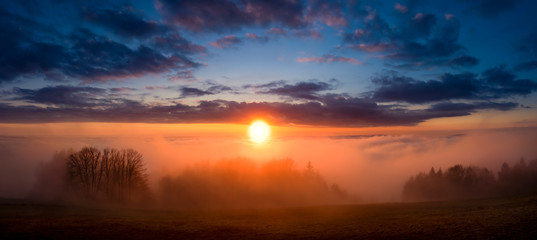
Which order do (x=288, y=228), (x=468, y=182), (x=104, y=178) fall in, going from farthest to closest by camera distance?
(x=468, y=182)
(x=104, y=178)
(x=288, y=228)

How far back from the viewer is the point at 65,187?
3403 inches

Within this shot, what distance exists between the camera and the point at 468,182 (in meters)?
125

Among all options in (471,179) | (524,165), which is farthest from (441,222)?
(524,165)

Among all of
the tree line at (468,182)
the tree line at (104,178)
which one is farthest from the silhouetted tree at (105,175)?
the tree line at (468,182)

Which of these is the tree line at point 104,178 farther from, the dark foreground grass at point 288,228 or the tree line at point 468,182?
the tree line at point 468,182

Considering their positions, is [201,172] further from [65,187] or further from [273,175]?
[65,187]

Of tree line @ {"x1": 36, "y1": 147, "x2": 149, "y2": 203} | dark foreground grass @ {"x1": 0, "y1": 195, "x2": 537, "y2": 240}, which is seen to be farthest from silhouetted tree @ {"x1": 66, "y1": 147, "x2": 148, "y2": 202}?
dark foreground grass @ {"x1": 0, "y1": 195, "x2": 537, "y2": 240}

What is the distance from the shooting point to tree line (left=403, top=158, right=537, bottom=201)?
117250mm

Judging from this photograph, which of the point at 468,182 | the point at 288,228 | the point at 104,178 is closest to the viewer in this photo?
the point at 288,228

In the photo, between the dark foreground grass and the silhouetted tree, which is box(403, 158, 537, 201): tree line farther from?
the silhouetted tree

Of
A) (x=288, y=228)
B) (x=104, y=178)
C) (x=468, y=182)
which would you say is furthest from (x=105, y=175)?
(x=468, y=182)

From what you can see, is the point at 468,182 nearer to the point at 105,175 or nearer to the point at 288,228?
the point at 288,228

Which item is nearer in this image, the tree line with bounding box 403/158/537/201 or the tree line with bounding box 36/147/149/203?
the tree line with bounding box 36/147/149/203

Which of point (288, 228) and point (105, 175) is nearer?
point (288, 228)
